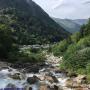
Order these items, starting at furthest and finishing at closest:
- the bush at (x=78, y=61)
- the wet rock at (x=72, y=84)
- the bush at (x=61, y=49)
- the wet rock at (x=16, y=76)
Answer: the bush at (x=61, y=49) < the bush at (x=78, y=61) < the wet rock at (x=16, y=76) < the wet rock at (x=72, y=84)

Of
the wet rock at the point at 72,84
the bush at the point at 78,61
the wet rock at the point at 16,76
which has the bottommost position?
the wet rock at the point at 72,84

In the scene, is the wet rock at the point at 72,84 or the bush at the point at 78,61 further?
the bush at the point at 78,61

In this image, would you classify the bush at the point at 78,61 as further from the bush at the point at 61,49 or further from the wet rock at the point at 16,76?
the bush at the point at 61,49

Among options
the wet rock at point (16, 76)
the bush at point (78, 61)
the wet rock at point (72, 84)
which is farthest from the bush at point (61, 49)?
the wet rock at point (72, 84)

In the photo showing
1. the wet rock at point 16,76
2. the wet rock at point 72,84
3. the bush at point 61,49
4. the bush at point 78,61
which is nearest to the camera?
the wet rock at point 72,84

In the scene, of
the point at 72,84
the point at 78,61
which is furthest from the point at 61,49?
the point at 72,84

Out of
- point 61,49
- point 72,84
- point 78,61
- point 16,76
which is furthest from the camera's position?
point 61,49

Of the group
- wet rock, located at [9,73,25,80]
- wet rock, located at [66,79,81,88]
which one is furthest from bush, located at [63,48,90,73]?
wet rock, located at [9,73,25,80]

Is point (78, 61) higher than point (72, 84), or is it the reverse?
point (78, 61)

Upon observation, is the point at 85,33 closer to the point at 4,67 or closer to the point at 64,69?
the point at 64,69

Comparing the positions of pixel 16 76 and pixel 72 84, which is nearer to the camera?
pixel 72 84

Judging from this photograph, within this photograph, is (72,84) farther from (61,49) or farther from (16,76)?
(61,49)

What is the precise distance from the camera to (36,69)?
9800 cm

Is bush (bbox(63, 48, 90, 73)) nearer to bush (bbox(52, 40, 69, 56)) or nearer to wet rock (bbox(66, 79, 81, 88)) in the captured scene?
wet rock (bbox(66, 79, 81, 88))
